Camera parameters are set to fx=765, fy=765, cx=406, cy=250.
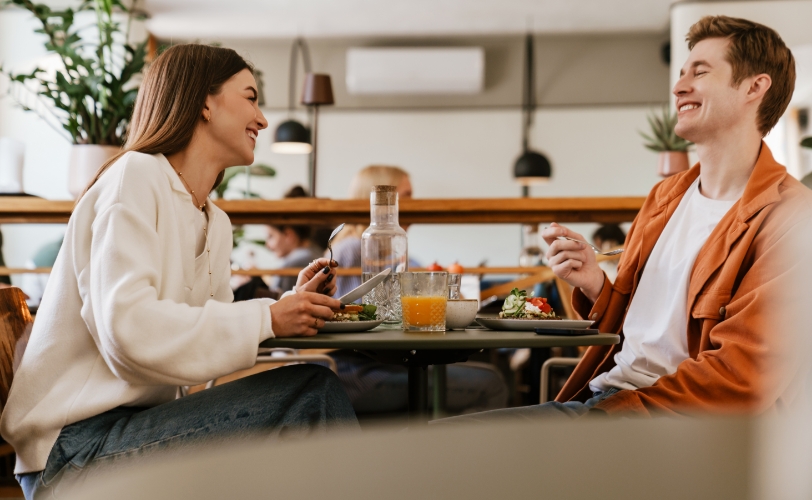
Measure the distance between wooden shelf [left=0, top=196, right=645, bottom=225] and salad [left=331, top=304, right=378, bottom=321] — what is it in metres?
1.01

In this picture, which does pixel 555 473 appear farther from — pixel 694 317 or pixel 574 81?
pixel 574 81

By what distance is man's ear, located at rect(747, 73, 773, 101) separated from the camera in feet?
4.99

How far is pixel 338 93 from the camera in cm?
775

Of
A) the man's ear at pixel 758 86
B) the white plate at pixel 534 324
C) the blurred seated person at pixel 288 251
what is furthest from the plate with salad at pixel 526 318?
the blurred seated person at pixel 288 251

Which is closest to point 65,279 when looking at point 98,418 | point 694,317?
point 98,418

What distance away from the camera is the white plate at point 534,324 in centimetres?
121

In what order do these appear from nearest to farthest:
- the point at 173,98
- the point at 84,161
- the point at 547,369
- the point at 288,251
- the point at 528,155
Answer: the point at 173,98 < the point at 547,369 < the point at 84,161 < the point at 288,251 < the point at 528,155

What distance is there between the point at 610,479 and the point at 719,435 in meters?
0.03

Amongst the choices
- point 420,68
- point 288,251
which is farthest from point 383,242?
point 420,68

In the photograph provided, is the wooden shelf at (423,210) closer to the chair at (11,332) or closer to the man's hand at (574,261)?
the man's hand at (574,261)

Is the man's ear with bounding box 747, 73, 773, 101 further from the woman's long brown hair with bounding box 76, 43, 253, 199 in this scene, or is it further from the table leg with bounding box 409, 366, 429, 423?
the woman's long brown hair with bounding box 76, 43, 253, 199

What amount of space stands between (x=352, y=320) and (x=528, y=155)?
5.93 metres

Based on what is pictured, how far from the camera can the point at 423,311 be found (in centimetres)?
124

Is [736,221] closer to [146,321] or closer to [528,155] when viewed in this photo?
[146,321]
